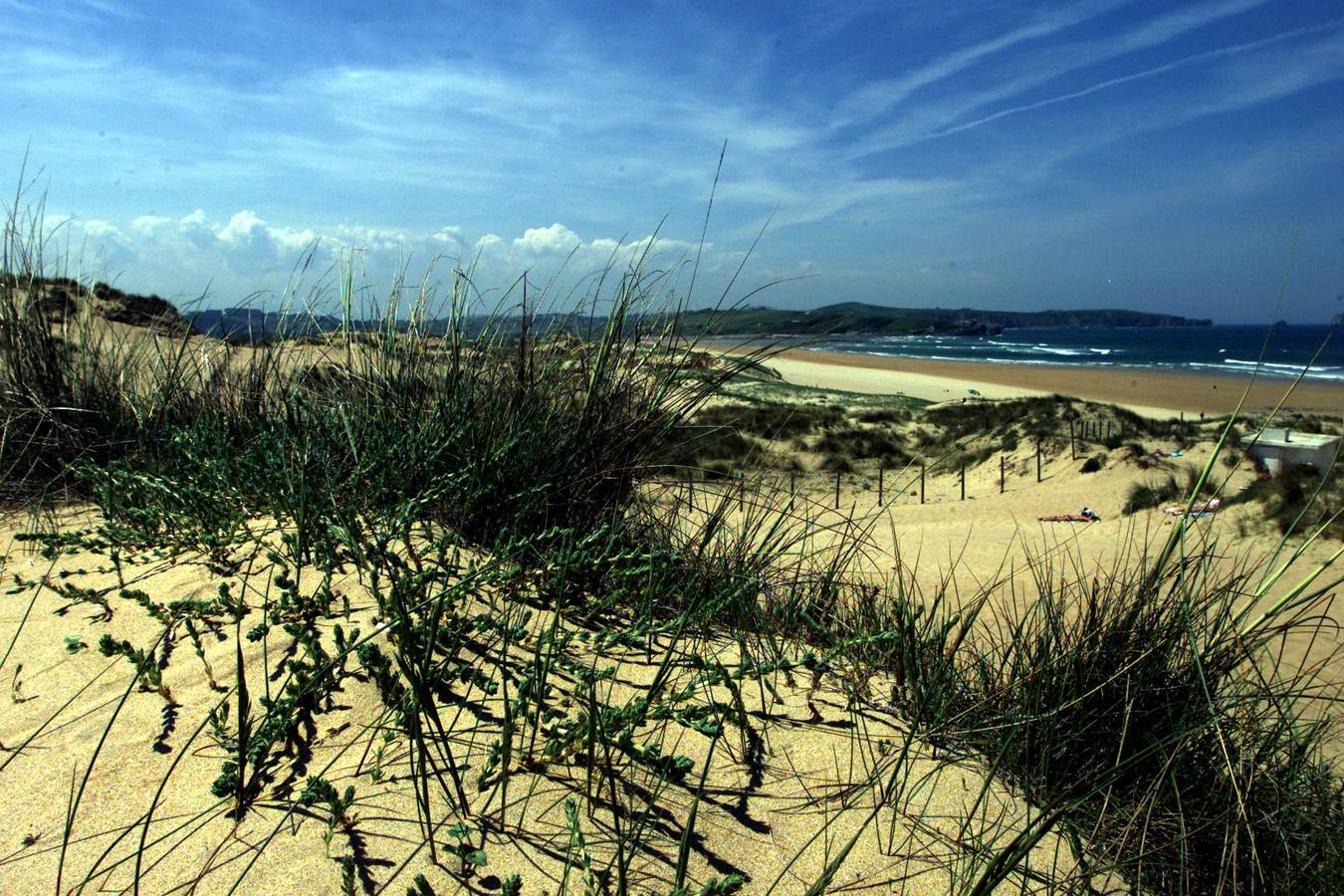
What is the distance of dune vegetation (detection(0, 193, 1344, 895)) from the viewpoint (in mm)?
1600

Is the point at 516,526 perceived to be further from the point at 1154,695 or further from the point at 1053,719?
the point at 1154,695

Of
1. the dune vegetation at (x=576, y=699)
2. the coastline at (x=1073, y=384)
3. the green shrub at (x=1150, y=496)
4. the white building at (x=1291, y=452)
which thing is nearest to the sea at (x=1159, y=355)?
the coastline at (x=1073, y=384)

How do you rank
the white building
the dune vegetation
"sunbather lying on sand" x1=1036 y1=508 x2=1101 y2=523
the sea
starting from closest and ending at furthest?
the dune vegetation, the white building, "sunbather lying on sand" x1=1036 y1=508 x2=1101 y2=523, the sea

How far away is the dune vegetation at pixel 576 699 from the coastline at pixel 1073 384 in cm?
2416

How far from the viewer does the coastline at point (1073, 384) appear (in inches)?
1222

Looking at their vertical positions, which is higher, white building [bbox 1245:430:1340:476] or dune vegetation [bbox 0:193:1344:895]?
dune vegetation [bbox 0:193:1344:895]

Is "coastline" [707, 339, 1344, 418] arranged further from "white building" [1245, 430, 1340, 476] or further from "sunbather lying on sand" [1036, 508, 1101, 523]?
"white building" [1245, 430, 1340, 476]

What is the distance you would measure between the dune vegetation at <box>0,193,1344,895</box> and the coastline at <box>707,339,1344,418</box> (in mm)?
24155

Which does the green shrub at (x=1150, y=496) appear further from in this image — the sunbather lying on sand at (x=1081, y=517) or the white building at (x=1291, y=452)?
the white building at (x=1291, y=452)

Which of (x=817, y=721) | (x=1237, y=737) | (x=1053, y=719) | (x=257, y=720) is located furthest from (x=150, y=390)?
(x=1237, y=737)

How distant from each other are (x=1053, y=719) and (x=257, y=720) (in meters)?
1.84

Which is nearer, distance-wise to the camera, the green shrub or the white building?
the white building

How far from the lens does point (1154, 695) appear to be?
2025 millimetres

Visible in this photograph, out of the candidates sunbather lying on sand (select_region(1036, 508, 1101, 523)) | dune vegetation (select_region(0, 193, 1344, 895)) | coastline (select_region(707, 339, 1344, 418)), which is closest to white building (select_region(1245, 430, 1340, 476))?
sunbather lying on sand (select_region(1036, 508, 1101, 523))
